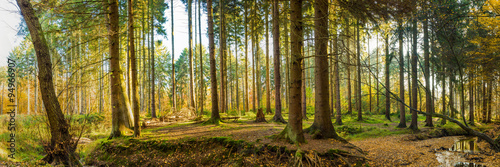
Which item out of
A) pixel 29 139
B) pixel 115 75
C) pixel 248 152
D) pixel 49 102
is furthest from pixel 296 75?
pixel 29 139

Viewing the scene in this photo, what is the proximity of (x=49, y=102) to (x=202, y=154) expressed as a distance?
415 cm

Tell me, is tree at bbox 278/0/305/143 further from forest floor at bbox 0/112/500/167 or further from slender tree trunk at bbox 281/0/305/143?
forest floor at bbox 0/112/500/167

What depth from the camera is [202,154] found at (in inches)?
279

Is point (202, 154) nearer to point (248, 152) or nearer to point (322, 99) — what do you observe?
point (248, 152)

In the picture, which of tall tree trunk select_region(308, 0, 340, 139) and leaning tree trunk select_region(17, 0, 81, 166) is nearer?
leaning tree trunk select_region(17, 0, 81, 166)

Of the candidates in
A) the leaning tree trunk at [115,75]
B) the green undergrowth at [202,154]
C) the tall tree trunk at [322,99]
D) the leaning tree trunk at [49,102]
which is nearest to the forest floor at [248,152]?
the green undergrowth at [202,154]

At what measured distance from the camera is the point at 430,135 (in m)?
11.0

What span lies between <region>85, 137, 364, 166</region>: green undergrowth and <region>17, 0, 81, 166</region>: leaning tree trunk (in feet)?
5.13

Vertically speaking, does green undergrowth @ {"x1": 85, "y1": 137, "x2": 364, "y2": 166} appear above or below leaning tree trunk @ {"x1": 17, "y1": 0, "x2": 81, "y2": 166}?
below

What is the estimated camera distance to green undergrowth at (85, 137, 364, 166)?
19.7 ft

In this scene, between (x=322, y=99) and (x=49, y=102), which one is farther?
(x=322, y=99)

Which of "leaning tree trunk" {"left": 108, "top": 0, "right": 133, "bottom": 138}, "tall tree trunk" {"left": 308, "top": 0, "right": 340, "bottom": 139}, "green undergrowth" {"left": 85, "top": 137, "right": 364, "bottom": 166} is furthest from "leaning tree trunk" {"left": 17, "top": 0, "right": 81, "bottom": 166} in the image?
"tall tree trunk" {"left": 308, "top": 0, "right": 340, "bottom": 139}

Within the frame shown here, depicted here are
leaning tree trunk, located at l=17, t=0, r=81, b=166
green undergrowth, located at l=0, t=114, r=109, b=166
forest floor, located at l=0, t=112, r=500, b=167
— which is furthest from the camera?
green undergrowth, located at l=0, t=114, r=109, b=166

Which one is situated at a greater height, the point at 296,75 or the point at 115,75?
the point at 115,75
